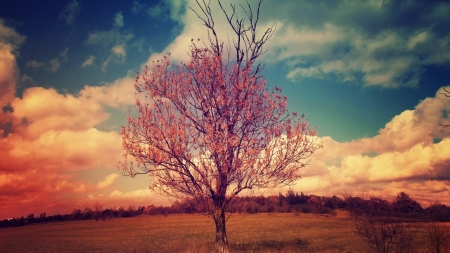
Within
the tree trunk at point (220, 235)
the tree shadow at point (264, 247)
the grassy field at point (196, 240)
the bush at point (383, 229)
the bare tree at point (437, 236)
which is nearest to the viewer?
the bare tree at point (437, 236)

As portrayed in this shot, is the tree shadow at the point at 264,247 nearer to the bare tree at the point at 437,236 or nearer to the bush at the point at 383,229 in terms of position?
the bush at the point at 383,229

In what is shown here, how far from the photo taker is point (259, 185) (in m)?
14.7

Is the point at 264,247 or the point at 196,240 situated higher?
the point at 264,247

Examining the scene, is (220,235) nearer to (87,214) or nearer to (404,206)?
(404,206)

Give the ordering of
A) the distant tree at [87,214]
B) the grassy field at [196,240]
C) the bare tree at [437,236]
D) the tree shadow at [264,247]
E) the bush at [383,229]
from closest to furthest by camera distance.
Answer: the bare tree at [437,236] < the bush at [383,229] < the tree shadow at [264,247] < the grassy field at [196,240] < the distant tree at [87,214]

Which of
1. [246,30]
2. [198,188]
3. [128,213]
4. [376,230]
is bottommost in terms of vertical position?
[128,213]

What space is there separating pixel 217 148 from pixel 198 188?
109 inches

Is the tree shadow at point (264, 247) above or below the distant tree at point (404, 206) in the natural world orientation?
below

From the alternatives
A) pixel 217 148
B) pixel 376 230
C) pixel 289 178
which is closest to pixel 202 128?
pixel 217 148

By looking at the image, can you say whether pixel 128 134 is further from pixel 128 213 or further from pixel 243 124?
pixel 128 213

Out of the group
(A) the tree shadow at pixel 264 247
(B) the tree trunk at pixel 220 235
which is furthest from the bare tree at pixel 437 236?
(B) the tree trunk at pixel 220 235

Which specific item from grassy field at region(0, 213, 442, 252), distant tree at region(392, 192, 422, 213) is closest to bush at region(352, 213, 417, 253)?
distant tree at region(392, 192, 422, 213)

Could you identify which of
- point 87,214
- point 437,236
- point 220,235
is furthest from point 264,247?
point 87,214

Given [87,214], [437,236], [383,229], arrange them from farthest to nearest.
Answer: [87,214] < [383,229] < [437,236]
